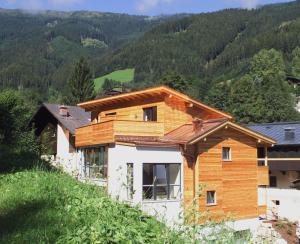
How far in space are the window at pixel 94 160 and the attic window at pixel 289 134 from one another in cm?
1727

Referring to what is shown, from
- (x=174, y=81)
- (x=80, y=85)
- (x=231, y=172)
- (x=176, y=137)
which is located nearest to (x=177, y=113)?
(x=176, y=137)

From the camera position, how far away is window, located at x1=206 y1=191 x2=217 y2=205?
24.9m

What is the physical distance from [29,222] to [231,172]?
19561 millimetres

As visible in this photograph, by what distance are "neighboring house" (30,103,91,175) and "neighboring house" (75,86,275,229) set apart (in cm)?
875

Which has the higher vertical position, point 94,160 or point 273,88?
point 273,88

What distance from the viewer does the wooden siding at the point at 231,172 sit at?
82.2ft

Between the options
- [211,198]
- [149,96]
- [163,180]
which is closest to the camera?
[163,180]

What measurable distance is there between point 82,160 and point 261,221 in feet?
38.9

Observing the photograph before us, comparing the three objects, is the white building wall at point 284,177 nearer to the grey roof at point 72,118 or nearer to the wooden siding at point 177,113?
the wooden siding at point 177,113

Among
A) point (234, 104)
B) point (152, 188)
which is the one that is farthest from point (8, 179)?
point (234, 104)

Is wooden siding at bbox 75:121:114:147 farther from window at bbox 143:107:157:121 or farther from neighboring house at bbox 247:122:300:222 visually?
neighboring house at bbox 247:122:300:222

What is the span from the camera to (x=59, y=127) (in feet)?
133

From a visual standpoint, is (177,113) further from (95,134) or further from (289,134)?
(289,134)

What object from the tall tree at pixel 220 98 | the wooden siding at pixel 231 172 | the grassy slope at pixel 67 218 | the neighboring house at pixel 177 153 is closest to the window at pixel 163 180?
the neighboring house at pixel 177 153
